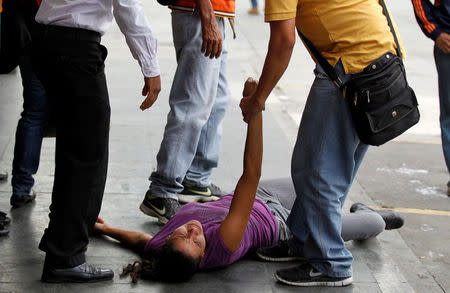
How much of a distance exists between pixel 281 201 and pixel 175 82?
99 cm

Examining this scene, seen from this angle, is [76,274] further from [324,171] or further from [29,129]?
[324,171]

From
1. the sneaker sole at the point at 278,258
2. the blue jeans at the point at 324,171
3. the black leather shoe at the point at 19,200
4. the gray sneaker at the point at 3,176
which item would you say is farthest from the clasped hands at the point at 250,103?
the gray sneaker at the point at 3,176

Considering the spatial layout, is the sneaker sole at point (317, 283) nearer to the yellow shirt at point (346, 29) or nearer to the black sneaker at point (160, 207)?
the black sneaker at point (160, 207)

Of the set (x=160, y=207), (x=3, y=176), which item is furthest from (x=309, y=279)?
(x=3, y=176)

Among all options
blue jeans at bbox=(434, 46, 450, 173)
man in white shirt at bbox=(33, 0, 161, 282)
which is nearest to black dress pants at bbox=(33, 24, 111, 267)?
man in white shirt at bbox=(33, 0, 161, 282)

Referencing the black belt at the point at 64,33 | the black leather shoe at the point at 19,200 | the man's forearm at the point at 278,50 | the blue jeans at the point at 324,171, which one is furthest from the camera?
the black leather shoe at the point at 19,200

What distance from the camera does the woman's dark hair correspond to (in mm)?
3742

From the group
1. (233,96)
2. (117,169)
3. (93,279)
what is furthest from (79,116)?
(233,96)

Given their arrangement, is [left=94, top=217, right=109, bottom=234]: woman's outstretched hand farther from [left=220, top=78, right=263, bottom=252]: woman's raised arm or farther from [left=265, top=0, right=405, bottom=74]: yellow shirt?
[left=265, top=0, right=405, bottom=74]: yellow shirt

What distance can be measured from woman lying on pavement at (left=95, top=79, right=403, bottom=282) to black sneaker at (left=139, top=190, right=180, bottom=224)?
Answer: 1.22ft

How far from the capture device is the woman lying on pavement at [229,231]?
3766 mm

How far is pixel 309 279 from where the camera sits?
12.8 feet

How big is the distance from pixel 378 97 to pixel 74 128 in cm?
144

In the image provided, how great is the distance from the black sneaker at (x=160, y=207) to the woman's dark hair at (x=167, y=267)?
652mm
